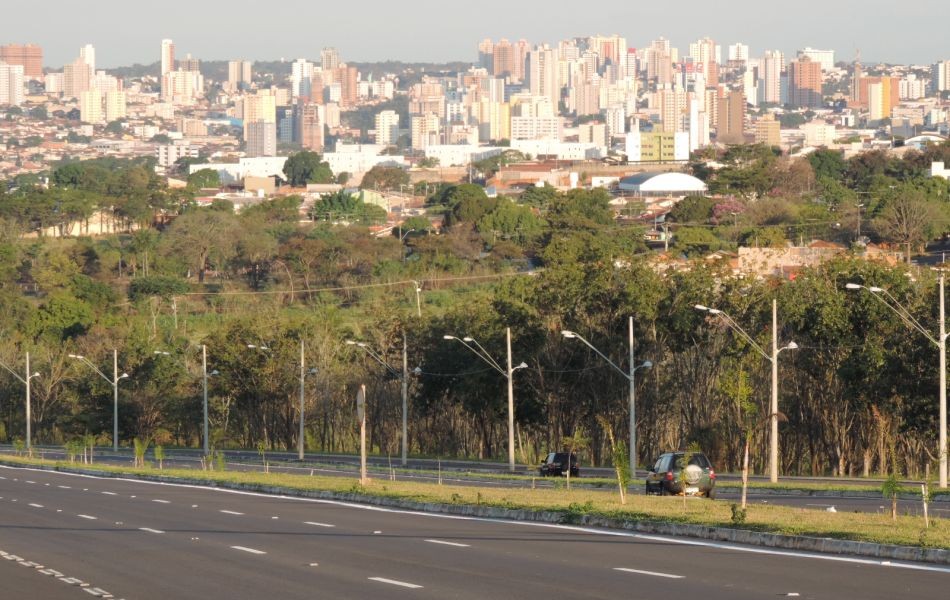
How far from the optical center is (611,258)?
2822 inches

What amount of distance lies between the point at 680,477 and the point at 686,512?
947 centimetres

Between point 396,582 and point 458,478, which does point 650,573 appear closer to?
point 396,582

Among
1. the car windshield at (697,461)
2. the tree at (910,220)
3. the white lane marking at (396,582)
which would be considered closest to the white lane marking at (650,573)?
the white lane marking at (396,582)

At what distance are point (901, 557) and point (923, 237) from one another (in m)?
116

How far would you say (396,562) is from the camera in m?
22.0

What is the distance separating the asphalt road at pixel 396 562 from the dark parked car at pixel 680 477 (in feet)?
24.1

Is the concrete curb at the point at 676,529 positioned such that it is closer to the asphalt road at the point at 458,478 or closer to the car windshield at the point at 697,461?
the asphalt road at the point at 458,478

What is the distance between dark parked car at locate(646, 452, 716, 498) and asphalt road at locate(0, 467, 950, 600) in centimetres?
733

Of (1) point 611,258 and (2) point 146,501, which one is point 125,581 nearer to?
(2) point 146,501

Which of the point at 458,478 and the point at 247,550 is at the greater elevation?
the point at 247,550

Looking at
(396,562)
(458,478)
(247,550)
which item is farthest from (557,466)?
(396,562)

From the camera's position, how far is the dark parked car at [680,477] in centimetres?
3597

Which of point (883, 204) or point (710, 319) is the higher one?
point (883, 204)

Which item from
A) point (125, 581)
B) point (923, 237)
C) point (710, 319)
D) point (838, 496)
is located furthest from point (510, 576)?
point (923, 237)
